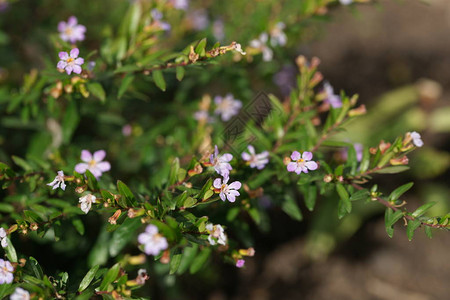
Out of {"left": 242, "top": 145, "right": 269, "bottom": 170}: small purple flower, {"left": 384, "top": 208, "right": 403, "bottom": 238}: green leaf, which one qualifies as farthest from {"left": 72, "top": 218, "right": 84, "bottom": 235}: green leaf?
{"left": 384, "top": 208, "right": 403, "bottom": 238}: green leaf

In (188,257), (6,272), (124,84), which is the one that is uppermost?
(124,84)

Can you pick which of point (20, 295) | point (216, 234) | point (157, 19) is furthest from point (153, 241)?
point (157, 19)

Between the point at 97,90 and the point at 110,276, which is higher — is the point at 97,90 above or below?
above

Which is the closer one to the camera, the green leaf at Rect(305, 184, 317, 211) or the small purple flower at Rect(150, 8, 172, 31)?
the green leaf at Rect(305, 184, 317, 211)

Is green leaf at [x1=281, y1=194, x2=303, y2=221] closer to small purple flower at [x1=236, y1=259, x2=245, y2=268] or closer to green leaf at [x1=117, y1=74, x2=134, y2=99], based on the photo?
small purple flower at [x1=236, y1=259, x2=245, y2=268]

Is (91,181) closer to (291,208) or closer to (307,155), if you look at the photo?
(307,155)

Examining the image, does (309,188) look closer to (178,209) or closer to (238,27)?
(178,209)

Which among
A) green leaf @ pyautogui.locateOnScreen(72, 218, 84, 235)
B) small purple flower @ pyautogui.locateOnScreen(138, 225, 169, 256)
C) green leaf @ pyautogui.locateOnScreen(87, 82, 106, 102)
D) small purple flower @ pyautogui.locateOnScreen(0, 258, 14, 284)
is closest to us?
small purple flower @ pyautogui.locateOnScreen(138, 225, 169, 256)
